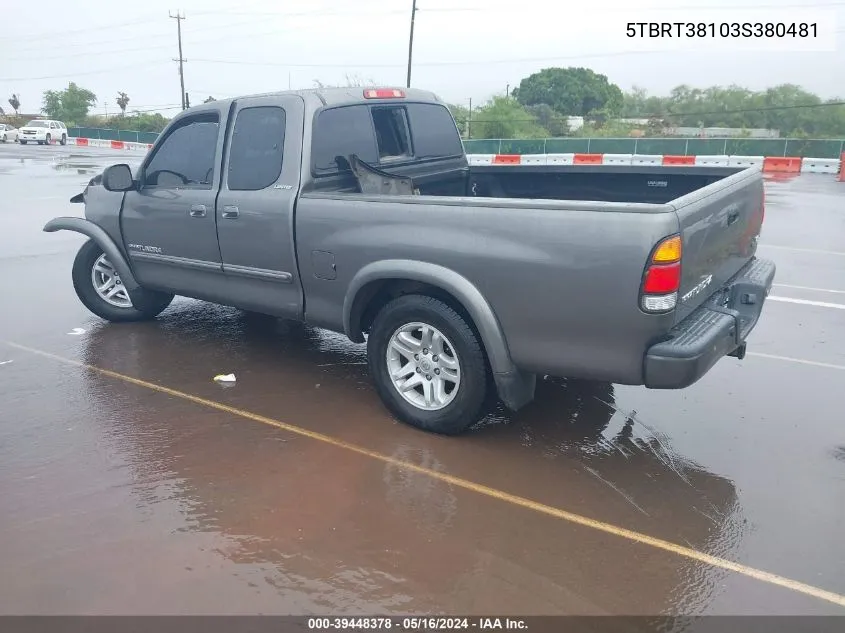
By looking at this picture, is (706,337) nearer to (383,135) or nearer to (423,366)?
(423,366)

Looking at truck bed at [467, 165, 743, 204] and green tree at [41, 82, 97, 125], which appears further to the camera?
green tree at [41, 82, 97, 125]

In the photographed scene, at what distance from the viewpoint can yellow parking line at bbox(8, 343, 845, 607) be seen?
9.84 feet

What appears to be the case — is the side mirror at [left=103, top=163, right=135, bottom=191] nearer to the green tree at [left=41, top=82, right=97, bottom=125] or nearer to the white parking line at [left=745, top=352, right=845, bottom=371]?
the white parking line at [left=745, top=352, right=845, bottom=371]

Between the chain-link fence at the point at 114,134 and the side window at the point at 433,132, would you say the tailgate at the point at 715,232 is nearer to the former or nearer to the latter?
the side window at the point at 433,132

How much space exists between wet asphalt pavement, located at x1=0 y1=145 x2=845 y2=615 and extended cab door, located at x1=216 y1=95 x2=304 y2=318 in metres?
0.69

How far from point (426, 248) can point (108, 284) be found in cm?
367

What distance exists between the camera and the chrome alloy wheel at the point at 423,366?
4.20 metres

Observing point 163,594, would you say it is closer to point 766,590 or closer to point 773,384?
point 766,590

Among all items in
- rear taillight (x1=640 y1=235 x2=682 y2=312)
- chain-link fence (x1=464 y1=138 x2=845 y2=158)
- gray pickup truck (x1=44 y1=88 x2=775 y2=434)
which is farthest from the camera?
chain-link fence (x1=464 y1=138 x2=845 y2=158)

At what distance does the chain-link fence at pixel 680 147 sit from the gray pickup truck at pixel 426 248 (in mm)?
23590

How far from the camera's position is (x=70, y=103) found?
3167 inches

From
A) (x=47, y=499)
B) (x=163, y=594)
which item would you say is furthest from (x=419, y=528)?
(x=47, y=499)

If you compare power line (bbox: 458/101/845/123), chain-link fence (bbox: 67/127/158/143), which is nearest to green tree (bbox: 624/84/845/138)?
power line (bbox: 458/101/845/123)

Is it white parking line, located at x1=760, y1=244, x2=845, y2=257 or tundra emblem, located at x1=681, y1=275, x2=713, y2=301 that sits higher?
tundra emblem, located at x1=681, y1=275, x2=713, y2=301
